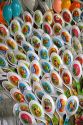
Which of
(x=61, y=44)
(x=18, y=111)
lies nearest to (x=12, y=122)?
(x=18, y=111)

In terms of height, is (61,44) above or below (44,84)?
above

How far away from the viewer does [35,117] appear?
1.51m

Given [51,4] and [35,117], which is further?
[51,4]

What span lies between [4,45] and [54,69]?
0.37 m

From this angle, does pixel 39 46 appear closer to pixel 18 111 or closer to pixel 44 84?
pixel 44 84

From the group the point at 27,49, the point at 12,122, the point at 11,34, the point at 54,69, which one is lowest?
the point at 12,122

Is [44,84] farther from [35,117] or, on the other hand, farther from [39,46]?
[39,46]

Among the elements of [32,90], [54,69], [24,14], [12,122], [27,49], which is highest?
[24,14]

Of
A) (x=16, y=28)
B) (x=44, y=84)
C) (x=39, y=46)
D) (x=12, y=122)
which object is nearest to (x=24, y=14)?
(x=16, y=28)

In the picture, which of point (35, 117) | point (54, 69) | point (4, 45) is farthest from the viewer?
point (4, 45)

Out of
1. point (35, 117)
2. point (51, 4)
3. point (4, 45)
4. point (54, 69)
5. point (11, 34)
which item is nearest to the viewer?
point (35, 117)

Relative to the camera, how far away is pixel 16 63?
1766 millimetres

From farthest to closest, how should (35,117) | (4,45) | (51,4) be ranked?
(51,4), (4,45), (35,117)

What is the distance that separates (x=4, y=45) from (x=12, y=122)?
512 millimetres
